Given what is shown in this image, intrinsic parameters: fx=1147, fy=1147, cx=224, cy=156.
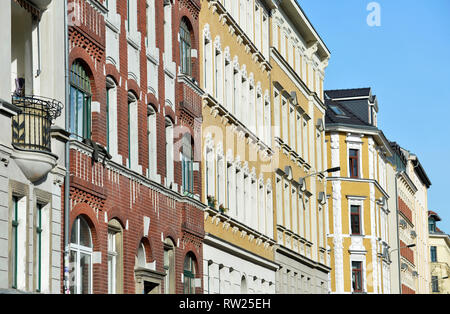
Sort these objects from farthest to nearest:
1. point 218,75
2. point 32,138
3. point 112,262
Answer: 1. point 218,75
2. point 112,262
3. point 32,138

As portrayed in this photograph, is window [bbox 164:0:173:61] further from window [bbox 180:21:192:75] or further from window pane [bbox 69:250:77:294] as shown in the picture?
window pane [bbox 69:250:77:294]

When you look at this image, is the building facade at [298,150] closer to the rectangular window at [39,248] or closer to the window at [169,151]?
the window at [169,151]

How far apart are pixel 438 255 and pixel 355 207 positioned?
69.5 meters

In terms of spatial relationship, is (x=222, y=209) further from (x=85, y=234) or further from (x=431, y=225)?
(x=431, y=225)

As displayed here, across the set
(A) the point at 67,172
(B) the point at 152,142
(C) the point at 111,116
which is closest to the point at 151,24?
(B) the point at 152,142

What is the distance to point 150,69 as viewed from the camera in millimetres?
32656

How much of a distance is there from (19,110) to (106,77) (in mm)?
6180

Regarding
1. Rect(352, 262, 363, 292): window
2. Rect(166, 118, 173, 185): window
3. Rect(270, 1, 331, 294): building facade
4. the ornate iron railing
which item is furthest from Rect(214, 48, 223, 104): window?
Rect(352, 262, 363, 292): window

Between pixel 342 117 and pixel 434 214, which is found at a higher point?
pixel 434 214

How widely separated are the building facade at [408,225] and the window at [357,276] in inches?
321

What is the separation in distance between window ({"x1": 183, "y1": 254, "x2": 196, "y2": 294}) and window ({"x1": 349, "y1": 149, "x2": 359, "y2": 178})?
43751 mm

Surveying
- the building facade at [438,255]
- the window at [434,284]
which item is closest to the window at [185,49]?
the window at [434,284]

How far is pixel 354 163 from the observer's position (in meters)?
79.8

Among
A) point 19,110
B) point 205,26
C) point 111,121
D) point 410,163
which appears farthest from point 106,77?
point 410,163
